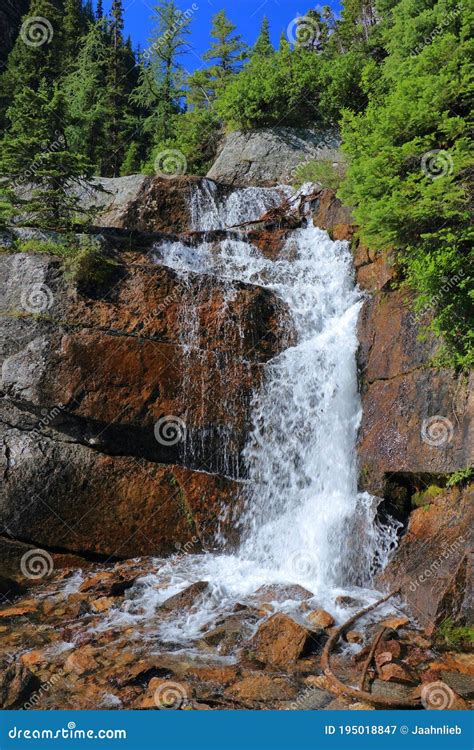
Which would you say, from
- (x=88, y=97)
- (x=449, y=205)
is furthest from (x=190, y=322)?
(x=88, y=97)

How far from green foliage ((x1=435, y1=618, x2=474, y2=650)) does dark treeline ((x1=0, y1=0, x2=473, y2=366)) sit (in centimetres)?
368

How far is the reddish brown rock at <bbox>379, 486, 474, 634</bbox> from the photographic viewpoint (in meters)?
6.38

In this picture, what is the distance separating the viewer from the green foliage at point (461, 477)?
23.5 feet

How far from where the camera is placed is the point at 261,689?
524cm

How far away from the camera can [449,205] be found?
7.06 meters

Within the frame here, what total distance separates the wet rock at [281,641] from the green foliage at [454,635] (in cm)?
154

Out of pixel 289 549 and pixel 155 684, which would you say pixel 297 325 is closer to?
pixel 289 549

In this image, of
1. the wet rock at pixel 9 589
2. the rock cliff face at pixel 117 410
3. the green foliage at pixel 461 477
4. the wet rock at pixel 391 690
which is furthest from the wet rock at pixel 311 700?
the wet rock at pixel 9 589

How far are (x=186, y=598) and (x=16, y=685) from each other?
2.79m

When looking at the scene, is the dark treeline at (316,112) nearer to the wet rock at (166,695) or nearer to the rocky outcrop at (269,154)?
the rocky outcrop at (269,154)

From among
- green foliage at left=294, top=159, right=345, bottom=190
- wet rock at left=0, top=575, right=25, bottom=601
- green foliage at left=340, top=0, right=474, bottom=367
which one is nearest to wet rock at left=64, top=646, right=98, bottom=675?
wet rock at left=0, top=575, right=25, bottom=601

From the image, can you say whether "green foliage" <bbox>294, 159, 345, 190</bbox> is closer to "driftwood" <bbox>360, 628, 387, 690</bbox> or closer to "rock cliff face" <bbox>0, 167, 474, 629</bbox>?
"rock cliff face" <bbox>0, 167, 474, 629</bbox>

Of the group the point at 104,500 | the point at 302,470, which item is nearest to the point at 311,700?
the point at 302,470

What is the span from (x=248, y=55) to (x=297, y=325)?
26.3 meters
